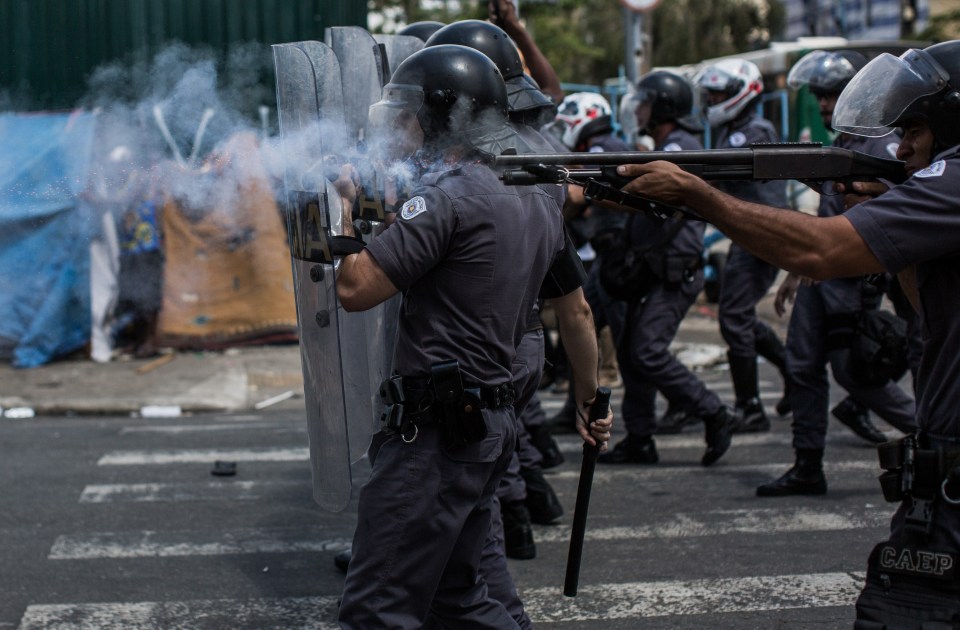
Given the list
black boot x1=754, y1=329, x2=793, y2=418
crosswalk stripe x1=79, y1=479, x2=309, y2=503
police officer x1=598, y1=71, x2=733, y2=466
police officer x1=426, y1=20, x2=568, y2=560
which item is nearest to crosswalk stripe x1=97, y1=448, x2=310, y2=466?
crosswalk stripe x1=79, y1=479, x2=309, y2=503

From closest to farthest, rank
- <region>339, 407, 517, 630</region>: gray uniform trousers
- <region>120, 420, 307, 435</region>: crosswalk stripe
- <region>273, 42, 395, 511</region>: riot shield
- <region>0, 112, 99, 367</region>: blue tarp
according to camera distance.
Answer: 1. <region>339, 407, 517, 630</region>: gray uniform trousers
2. <region>273, 42, 395, 511</region>: riot shield
3. <region>120, 420, 307, 435</region>: crosswalk stripe
4. <region>0, 112, 99, 367</region>: blue tarp

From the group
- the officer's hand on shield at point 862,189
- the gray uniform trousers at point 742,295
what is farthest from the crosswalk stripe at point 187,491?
the officer's hand on shield at point 862,189

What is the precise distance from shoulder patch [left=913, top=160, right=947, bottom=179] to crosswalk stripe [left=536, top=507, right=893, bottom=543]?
2.95m

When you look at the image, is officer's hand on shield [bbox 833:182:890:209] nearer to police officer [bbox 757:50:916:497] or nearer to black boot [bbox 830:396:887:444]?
police officer [bbox 757:50:916:497]

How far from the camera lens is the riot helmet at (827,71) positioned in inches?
237

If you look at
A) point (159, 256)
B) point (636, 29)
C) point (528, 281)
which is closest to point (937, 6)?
point (636, 29)

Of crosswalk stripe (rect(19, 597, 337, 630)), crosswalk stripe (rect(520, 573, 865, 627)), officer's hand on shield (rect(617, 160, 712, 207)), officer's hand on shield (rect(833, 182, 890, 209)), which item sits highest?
officer's hand on shield (rect(617, 160, 712, 207))

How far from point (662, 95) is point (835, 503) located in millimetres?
2569

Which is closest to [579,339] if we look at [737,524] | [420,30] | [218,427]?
[420,30]

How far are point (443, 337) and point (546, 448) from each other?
3514 mm

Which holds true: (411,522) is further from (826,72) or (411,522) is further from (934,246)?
(826,72)

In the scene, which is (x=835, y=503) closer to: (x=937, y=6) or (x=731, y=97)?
(x=731, y=97)

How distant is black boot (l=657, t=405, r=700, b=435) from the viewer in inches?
302

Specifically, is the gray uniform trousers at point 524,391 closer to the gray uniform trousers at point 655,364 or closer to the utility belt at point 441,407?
the utility belt at point 441,407
